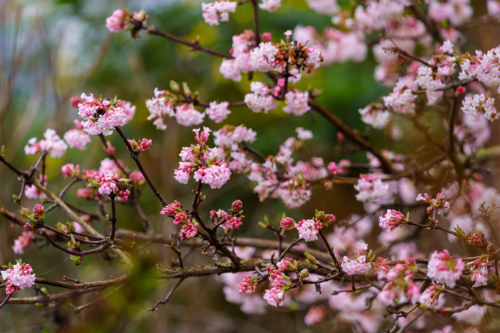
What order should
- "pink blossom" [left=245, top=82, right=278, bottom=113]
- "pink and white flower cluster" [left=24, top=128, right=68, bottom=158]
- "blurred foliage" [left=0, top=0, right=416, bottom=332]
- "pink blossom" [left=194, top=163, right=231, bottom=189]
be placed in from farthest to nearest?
"blurred foliage" [left=0, top=0, right=416, bottom=332]
"pink and white flower cluster" [left=24, top=128, right=68, bottom=158]
"pink blossom" [left=245, top=82, right=278, bottom=113]
"pink blossom" [left=194, top=163, right=231, bottom=189]

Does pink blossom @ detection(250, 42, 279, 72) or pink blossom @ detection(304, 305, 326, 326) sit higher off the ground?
pink blossom @ detection(250, 42, 279, 72)

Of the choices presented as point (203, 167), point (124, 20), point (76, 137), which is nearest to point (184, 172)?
point (203, 167)

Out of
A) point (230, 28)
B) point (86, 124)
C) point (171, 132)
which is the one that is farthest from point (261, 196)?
point (230, 28)

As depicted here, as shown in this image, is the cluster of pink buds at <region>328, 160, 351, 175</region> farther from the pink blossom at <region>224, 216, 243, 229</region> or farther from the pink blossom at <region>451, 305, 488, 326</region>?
the pink blossom at <region>451, 305, 488, 326</region>

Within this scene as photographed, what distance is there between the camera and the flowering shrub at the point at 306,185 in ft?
3.87

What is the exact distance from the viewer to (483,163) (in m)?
2.13

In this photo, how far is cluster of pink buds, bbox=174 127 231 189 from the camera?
1124 millimetres

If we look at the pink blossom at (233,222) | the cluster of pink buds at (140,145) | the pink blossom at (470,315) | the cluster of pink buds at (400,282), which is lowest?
the pink blossom at (470,315)

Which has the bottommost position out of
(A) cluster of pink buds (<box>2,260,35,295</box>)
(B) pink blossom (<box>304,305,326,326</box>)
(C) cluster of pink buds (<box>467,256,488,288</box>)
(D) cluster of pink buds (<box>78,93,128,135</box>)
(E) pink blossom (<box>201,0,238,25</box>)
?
(B) pink blossom (<box>304,305,326,326</box>)

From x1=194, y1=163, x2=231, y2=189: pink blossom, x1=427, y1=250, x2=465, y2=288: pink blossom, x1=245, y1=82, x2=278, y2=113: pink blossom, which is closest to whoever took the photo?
x1=427, y1=250, x2=465, y2=288: pink blossom

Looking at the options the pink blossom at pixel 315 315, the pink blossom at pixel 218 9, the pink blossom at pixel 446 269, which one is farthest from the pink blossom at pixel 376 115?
the pink blossom at pixel 315 315

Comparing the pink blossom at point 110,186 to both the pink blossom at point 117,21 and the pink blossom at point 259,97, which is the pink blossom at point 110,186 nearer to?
the pink blossom at point 259,97

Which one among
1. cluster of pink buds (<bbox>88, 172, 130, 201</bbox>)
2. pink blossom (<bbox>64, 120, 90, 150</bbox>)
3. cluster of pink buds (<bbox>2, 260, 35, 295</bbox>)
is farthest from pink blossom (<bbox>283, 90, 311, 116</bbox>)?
cluster of pink buds (<bbox>2, 260, 35, 295</bbox>)

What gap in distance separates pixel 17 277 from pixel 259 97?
1.16 m
